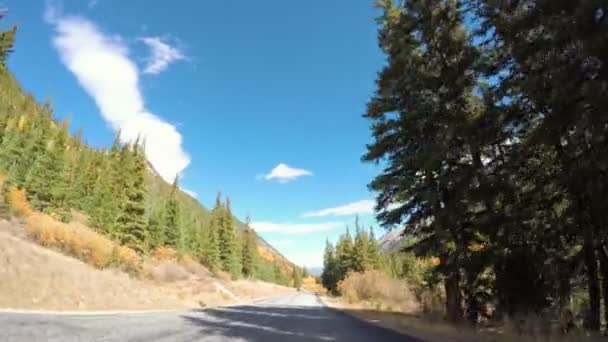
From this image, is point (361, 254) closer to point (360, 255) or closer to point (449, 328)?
point (360, 255)

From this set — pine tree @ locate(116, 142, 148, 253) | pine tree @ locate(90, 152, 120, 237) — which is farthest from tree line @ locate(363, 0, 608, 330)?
pine tree @ locate(90, 152, 120, 237)

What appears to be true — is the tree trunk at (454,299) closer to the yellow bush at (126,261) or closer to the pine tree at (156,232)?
the yellow bush at (126,261)

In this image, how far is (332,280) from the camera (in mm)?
113125

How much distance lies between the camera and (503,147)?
56.2ft

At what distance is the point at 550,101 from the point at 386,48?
40.8ft

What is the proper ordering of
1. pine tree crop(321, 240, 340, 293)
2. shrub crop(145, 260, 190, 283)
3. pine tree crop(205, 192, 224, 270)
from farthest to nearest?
pine tree crop(321, 240, 340, 293) → pine tree crop(205, 192, 224, 270) → shrub crop(145, 260, 190, 283)

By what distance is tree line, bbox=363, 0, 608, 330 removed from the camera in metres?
10.6

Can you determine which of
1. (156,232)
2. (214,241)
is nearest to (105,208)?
(156,232)

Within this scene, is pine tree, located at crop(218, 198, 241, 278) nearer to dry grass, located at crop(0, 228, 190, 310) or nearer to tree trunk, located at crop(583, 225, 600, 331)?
dry grass, located at crop(0, 228, 190, 310)

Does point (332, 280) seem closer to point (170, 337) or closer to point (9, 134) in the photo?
point (9, 134)

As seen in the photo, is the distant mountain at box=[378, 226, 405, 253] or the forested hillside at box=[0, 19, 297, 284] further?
the forested hillside at box=[0, 19, 297, 284]

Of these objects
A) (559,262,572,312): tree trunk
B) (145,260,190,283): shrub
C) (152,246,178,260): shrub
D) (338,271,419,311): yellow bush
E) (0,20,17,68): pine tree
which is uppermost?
(0,20,17,68): pine tree

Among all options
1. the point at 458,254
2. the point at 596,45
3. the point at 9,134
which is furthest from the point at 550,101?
the point at 9,134

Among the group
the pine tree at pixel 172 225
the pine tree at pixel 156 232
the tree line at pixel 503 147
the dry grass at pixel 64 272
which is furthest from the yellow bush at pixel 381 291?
the pine tree at pixel 172 225
